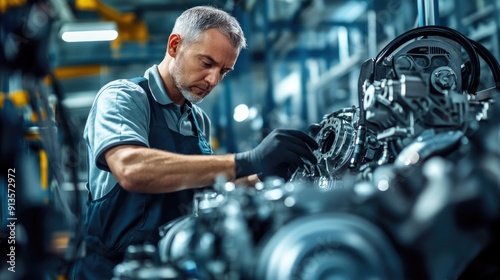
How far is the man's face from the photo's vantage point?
7.38 ft

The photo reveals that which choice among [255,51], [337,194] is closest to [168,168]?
[337,194]

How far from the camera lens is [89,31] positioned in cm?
910

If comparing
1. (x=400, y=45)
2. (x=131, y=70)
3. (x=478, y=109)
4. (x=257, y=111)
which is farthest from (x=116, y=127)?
(x=131, y=70)

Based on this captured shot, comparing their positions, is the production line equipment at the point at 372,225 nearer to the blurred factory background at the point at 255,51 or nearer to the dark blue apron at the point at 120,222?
the dark blue apron at the point at 120,222

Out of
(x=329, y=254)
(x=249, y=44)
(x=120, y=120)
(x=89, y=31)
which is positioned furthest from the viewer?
(x=89, y=31)

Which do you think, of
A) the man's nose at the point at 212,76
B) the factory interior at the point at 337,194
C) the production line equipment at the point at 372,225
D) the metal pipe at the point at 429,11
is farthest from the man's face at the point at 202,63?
the production line equipment at the point at 372,225

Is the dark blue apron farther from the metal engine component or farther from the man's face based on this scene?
the metal engine component

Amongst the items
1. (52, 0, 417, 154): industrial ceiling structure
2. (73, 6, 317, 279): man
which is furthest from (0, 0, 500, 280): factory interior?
(52, 0, 417, 154): industrial ceiling structure

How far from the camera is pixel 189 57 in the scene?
2279 mm

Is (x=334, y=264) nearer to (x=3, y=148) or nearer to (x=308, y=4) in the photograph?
(x=3, y=148)

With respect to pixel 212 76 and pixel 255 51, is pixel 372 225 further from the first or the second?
pixel 255 51

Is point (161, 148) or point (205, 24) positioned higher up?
point (205, 24)

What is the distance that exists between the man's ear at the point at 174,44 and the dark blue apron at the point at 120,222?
0.37 meters

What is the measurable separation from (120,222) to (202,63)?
66cm
